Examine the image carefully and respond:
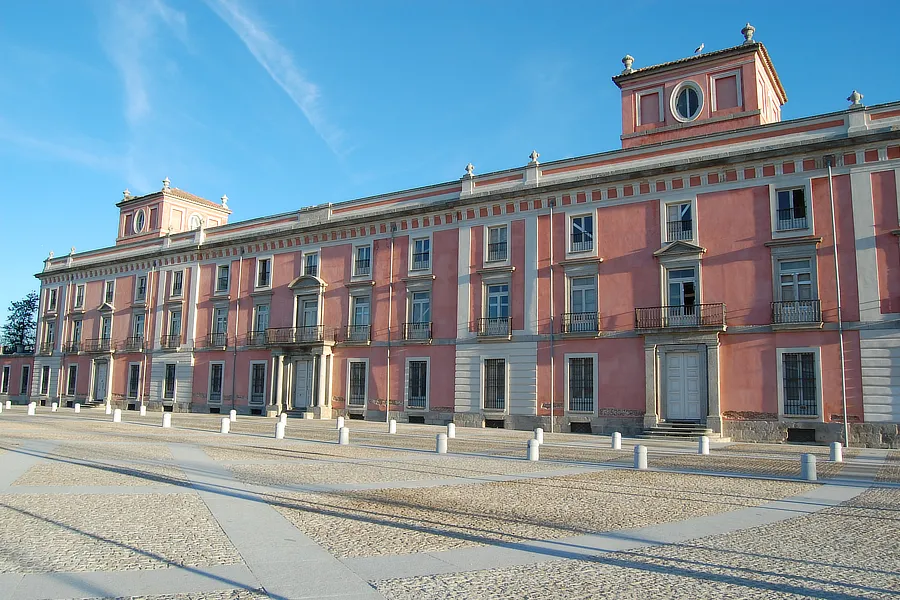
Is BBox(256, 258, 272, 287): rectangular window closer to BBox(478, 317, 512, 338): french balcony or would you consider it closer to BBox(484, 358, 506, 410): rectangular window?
BBox(478, 317, 512, 338): french balcony

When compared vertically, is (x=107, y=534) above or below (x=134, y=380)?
below

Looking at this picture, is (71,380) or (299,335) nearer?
(299,335)

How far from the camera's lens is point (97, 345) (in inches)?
1806

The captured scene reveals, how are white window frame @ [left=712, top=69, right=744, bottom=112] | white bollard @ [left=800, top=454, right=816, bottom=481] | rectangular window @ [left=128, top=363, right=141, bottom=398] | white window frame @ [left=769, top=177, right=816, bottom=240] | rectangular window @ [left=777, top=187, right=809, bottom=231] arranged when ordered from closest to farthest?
white bollard @ [left=800, top=454, right=816, bottom=481] → white window frame @ [left=769, top=177, right=816, bottom=240] → rectangular window @ [left=777, top=187, right=809, bottom=231] → white window frame @ [left=712, top=69, right=744, bottom=112] → rectangular window @ [left=128, top=363, right=141, bottom=398]

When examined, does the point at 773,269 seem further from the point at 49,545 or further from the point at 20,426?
the point at 20,426

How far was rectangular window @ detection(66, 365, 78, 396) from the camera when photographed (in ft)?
156

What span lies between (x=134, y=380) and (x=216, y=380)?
25.4ft

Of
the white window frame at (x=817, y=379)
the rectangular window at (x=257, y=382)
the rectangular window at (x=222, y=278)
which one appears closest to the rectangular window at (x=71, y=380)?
the rectangular window at (x=222, y=278)

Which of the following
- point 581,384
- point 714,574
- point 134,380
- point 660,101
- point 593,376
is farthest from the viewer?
point 134,380

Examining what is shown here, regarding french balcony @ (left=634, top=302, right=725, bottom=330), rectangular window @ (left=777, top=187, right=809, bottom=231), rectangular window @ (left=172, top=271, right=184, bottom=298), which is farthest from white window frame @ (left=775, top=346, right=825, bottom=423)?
rectangular window @ (left=172, top=271, right=184, bottom=298)

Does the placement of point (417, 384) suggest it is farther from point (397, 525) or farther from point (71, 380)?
point (71, 380)

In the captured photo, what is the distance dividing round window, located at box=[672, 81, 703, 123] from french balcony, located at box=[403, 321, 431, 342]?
1426 centimetres

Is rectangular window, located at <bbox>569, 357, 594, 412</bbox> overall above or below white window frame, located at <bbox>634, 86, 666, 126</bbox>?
below

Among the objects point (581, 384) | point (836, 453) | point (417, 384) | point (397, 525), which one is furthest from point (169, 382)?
point (397, 525)
